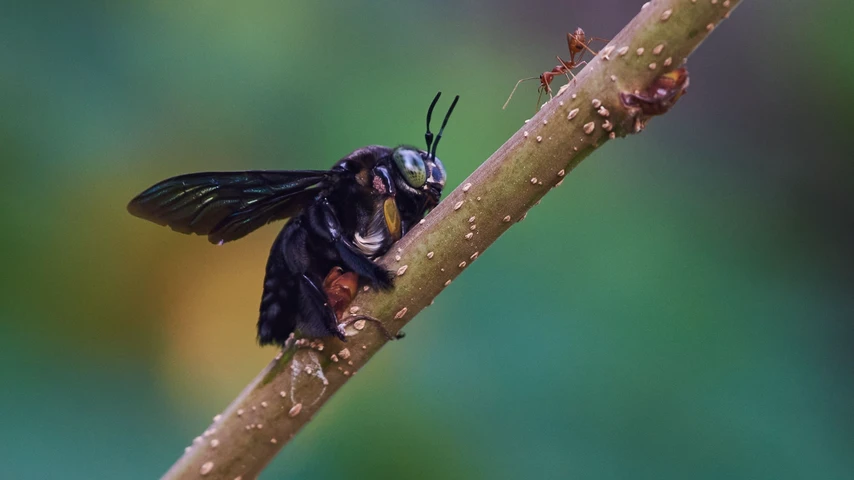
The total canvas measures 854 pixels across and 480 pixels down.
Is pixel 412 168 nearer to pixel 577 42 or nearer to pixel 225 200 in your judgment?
pixel 225 200

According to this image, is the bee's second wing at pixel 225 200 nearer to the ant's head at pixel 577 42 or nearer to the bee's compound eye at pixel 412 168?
the bee's compound eye at pixel 412 168

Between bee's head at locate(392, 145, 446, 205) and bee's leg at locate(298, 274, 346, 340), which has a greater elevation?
bee's head at locate(392, 145, 446, 205)

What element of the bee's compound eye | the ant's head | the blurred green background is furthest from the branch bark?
the blurred green background

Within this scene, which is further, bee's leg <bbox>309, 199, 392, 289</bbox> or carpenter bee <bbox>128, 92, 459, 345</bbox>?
carpenter bee <bbox>128, 92, 459, 345</bbox>

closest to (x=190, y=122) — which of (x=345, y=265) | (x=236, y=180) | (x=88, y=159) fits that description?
(x=88, y=159)

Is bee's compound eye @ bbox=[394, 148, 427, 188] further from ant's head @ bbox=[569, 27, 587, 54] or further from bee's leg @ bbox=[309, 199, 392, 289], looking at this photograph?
ant's head @ bbox=[569, 27, 587, 54]

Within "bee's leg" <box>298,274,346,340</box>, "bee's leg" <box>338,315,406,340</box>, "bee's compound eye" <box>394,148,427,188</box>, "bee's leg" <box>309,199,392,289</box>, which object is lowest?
"bee's leg" <box>338,315,406,340</box>

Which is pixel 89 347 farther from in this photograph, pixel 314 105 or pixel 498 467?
pixel 498 467

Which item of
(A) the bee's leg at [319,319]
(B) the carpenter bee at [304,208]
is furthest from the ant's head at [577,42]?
(A) the bee's leg at [319,319]
